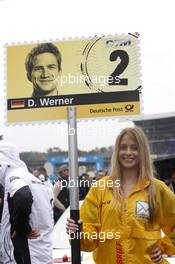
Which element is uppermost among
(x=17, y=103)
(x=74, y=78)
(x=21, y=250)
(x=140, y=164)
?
(x=74, y=78)

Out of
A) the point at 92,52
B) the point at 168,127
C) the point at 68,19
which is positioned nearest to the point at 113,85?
the point at 92,52

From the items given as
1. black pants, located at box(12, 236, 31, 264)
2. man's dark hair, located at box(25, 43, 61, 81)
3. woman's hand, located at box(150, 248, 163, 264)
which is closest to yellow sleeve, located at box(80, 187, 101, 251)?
woman's hand, located at box(150, 248, 163, 264)

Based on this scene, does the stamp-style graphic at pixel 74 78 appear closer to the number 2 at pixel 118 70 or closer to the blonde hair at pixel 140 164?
the number 2 at pixel 118 70

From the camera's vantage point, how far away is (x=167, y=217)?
8.66 ft

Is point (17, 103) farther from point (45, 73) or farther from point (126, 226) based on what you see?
point (126, 226)

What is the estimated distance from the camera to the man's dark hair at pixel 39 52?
109 inches

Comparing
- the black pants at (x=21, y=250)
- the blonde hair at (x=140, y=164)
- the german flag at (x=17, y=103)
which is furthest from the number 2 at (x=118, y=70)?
the black pants at (x=21, y=250)

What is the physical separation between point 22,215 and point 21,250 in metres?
0.22

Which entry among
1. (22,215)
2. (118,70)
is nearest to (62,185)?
(22,215)

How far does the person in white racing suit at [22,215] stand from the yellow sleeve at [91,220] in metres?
0.33

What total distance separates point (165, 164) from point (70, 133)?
491 cm

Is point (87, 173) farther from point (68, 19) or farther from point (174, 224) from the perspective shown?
point (68, 19)

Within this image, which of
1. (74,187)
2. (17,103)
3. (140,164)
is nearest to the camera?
(74,187)

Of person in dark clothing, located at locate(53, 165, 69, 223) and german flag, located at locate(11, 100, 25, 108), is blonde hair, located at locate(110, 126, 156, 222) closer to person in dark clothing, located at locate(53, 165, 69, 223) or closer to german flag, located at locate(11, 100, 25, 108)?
person in dark clothing, located at locate(53, 165, 69, 223)
